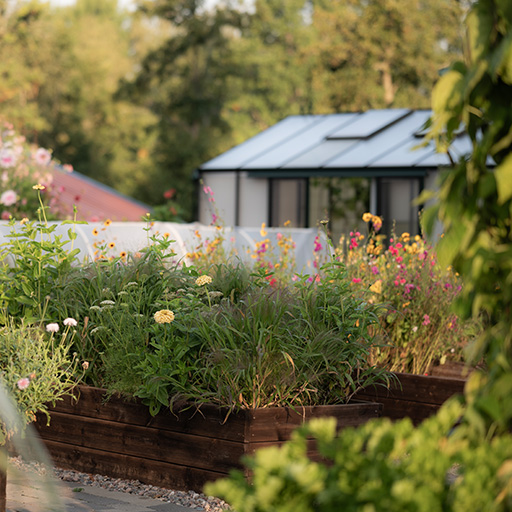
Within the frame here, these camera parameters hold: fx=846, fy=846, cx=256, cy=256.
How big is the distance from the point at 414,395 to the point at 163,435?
6.24 ft

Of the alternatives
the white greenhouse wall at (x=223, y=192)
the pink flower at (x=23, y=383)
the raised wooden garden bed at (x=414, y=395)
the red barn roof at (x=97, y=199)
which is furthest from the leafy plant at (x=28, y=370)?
the white greenhouse wall at (x=223, y=192)

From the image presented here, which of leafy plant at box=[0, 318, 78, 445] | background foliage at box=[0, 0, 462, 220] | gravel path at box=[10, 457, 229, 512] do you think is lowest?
gravel path at box=[10, 457, 229, 512]

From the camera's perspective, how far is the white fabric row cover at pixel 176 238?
747cm

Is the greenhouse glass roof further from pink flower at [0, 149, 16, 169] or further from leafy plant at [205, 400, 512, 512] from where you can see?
leafy plant at [205, 400, 512, 512]

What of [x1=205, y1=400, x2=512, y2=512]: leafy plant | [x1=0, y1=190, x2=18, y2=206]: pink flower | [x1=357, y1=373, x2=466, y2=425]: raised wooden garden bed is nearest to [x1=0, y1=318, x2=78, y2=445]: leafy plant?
[x1=357, y1=373, x2=466, y2=425]: raised wooden garden bed

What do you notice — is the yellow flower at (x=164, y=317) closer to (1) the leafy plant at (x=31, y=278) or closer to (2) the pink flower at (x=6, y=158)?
(1) the leafy plant at (x=31, y=278)

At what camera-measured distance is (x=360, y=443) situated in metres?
1.98

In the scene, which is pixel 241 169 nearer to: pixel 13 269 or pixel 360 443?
pixel 13 269

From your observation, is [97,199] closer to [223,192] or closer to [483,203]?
[223,192]

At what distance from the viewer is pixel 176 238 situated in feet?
30.0

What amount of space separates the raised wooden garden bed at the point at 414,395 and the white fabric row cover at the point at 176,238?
1.32 metres

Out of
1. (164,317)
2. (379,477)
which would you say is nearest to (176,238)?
(164,317)

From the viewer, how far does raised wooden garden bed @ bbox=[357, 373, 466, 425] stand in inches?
220

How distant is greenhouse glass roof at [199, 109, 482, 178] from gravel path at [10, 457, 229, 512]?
11.1m
